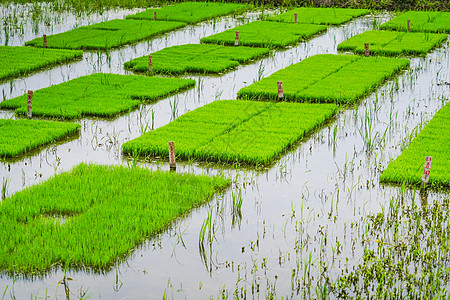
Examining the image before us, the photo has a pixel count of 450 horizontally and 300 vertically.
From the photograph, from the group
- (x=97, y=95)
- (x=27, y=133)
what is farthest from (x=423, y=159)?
(x=97, y=95)

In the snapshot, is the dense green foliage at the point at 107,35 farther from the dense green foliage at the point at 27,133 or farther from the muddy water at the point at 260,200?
the dense green foliage at the point at 27,133

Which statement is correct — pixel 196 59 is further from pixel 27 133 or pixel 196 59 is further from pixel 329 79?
pixel 27 133

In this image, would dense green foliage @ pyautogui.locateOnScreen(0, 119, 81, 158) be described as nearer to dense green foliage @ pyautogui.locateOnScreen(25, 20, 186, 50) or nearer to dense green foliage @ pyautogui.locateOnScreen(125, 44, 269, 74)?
dense green foliage @ pyautogui.locateOnScreen(125, 44, 269, 74)

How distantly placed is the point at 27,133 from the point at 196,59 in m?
4.92

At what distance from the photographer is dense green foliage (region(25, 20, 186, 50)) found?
13758 mm

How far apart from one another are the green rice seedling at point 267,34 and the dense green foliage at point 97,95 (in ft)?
11.6

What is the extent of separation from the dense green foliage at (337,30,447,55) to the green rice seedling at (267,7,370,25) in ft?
5.86

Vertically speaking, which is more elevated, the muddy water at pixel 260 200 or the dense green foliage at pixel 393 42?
the dense green foliage at pixel 393 42

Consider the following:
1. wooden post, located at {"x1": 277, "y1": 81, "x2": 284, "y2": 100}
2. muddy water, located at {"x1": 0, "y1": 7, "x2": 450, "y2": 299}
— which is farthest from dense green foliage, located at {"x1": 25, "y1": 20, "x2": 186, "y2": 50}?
wooden post, located at {"x1": 277, "y1": 81, "x2": 284, "y2": 100}

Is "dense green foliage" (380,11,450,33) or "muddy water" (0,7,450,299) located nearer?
"muddy water" (0,7,450,299)

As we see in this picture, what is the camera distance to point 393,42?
13.9 metres

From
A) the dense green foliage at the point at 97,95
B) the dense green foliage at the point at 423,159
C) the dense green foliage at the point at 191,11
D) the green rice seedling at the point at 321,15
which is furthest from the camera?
the dense green foliage at the point at 191,11

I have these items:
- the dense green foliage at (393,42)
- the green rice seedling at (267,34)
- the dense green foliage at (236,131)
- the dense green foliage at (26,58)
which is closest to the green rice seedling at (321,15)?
the green rice seedling at (267,34)

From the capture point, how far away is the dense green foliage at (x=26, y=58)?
37.5 feet
